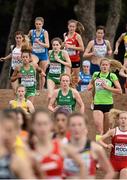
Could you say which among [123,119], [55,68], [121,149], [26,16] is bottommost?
[121,149]

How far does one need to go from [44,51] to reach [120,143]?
17.3 feet

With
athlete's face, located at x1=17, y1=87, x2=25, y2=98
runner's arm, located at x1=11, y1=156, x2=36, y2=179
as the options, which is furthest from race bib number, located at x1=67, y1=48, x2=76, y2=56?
runner's arm, located at x1=11, y1=156, x2=36, y2=179

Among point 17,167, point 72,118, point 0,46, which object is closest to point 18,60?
point 72,118

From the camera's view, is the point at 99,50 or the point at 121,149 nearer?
the point at 121,149

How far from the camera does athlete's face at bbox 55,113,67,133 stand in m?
9.95

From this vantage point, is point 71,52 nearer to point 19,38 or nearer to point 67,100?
point 19,38

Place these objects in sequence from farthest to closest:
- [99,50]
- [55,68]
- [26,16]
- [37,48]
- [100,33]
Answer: [26,16], [37,48], [99,50], [100,33], [55,68]

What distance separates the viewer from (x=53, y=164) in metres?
8.27

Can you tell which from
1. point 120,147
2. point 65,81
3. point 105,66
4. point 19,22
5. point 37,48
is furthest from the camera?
point 19,22

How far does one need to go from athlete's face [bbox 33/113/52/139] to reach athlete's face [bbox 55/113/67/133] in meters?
1.67

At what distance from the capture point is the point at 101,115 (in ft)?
49.4

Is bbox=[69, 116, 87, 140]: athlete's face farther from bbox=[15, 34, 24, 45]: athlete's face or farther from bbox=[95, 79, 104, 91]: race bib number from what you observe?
bbox=[15, 34, 24, 45]: athlete's face

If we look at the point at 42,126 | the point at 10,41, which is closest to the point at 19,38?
the point at 10,41

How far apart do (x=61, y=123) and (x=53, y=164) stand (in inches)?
73.4
